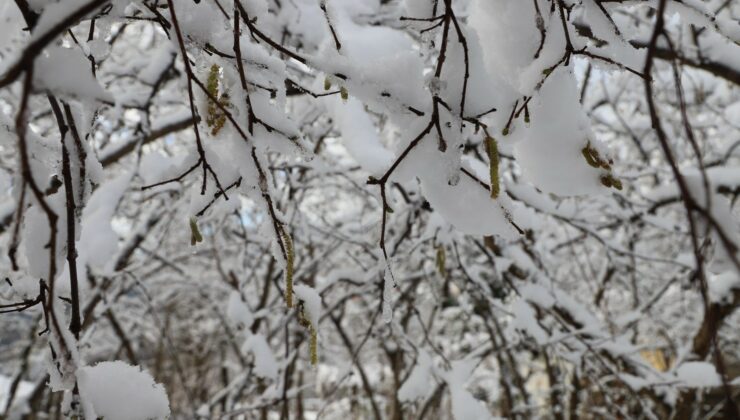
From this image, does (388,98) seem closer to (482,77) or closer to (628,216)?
(482,77)

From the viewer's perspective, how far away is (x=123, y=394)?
77 centimetres

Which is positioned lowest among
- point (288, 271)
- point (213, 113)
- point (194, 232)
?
point (288, 271)

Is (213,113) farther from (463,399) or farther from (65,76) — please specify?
(463,399)

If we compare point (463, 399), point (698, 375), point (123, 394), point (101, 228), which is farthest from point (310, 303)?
point (698, 375)

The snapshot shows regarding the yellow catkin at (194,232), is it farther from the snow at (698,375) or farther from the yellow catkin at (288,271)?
the snow at (698,375)

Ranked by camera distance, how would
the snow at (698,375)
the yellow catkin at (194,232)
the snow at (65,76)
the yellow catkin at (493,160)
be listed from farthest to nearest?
the snow at (698,375) → the yellow catkin at (194,232) → the yellow catkin at (493,160) → the snow at (65,76)

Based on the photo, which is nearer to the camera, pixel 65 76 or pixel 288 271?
pixel 65 76

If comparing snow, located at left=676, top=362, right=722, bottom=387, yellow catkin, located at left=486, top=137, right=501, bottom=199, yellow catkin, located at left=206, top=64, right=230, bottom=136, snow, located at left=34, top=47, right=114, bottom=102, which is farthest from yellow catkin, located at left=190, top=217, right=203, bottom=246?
snow, located at left=676, top=362, right=722, bottom=387

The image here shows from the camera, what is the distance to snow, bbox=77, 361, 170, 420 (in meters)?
0.74

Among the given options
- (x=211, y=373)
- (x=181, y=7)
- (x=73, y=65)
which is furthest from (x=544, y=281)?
(x=211, y=373)

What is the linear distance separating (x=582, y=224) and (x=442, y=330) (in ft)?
15.6

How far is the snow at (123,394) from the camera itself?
2.43 feet

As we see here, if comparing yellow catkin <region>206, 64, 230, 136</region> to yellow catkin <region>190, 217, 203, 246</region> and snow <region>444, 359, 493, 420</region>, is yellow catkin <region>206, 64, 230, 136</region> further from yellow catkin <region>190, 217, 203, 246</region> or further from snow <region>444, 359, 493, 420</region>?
snow <region>444, 359, 493, 420</region>

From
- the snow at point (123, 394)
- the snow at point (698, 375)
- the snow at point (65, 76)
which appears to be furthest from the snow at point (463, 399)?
the snow at point (65, 76)
